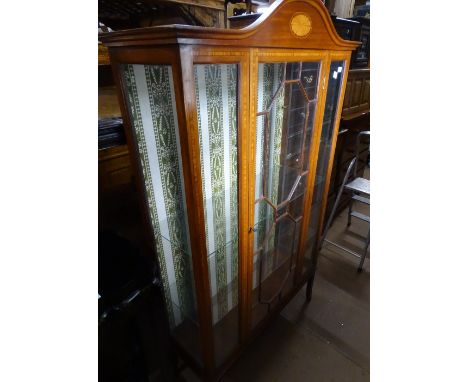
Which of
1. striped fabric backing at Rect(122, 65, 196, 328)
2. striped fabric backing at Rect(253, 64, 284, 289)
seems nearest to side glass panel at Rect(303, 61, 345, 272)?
striped fabric backing at Rect(253, 64, 284, 289)

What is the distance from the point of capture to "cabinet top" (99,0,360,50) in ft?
2.09

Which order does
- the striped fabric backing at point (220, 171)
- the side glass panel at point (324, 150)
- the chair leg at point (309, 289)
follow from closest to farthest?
the striped fabric backing at point (220, 171), the side glass panel at point (324, 150), the chair leg at point (309, 289)

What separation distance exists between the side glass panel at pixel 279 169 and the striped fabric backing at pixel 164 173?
1.02ft

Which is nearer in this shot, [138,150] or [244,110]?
[244,110]

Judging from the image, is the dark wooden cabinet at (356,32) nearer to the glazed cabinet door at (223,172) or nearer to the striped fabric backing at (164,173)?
the glazed cabinet door at (223,172)

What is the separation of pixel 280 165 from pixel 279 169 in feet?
0.06

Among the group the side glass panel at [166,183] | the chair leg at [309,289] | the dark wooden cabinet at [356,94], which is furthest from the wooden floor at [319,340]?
the dark wooden cabinet at [356,94]


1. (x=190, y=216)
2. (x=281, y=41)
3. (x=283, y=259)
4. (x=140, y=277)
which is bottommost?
(x=283, y=259)

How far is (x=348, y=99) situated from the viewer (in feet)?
7.14

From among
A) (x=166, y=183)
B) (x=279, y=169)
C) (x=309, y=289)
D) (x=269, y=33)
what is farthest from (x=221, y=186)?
(x=309, y=289)

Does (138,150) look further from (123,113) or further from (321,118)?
(321,118)

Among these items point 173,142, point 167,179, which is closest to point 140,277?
point 167,179

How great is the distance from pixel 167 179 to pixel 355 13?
3.19m

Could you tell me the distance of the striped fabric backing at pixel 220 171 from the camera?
3.05ft
